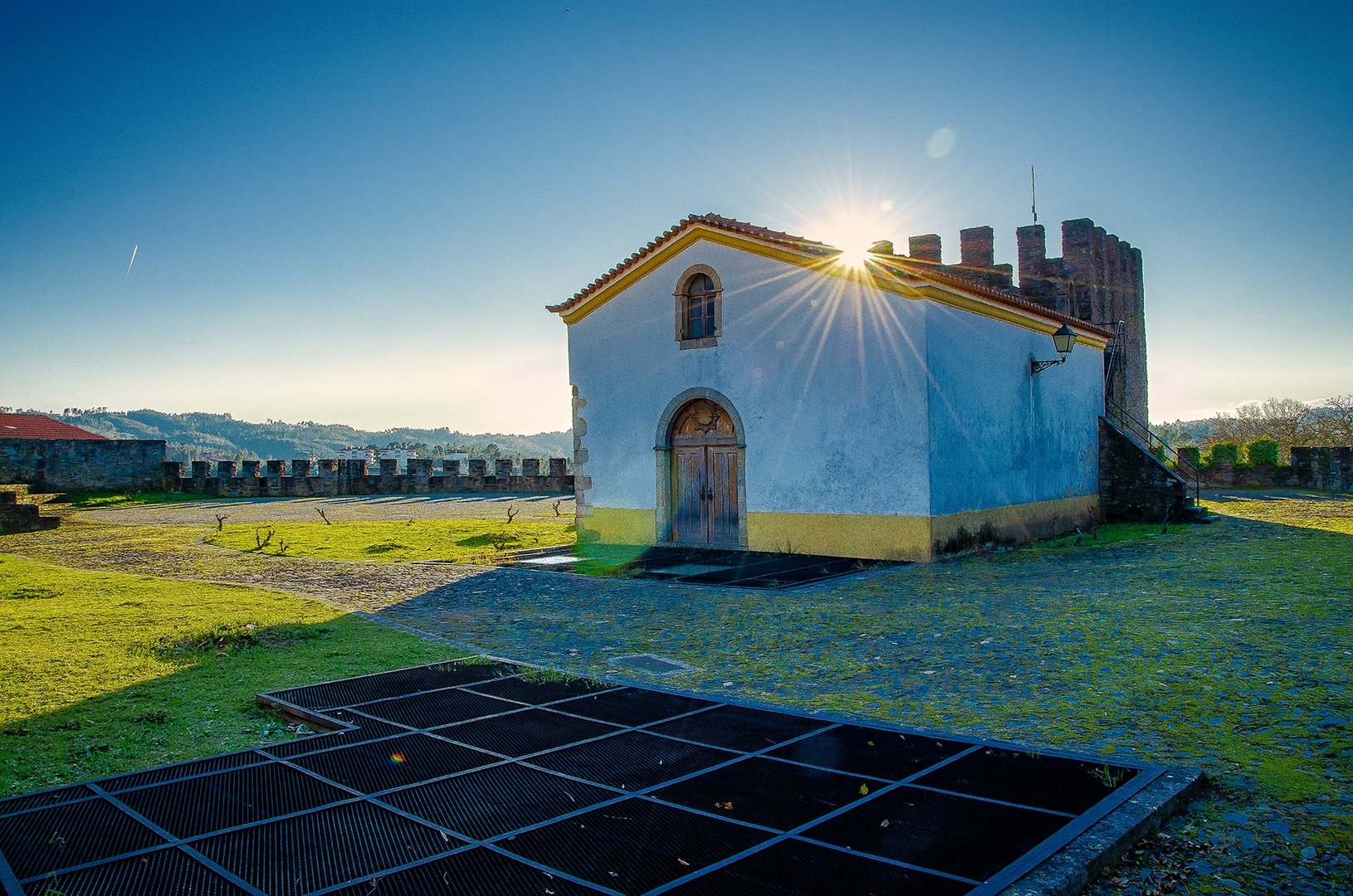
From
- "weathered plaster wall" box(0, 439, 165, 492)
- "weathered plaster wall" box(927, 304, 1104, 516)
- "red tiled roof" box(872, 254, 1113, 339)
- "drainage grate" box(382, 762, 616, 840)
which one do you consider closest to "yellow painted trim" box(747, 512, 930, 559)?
"weathered plaster wall" box(927, 304, 1104, 516)

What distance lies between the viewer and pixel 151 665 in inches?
276

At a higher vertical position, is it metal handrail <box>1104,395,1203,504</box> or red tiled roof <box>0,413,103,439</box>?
red tiled roof <box>0,413,103,439</box>

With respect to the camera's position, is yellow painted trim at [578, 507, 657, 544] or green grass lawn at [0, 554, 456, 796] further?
yellow painted trim at [578, 507, 657, 544]

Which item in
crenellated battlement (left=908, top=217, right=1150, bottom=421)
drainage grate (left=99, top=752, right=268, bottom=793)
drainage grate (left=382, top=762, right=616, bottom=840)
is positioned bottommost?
drainage grate (left=99, top=752, right=268, bottom=793)

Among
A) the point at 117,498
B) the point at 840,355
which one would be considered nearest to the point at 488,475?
→ the point at 117,498

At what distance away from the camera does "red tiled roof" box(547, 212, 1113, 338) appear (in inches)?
525

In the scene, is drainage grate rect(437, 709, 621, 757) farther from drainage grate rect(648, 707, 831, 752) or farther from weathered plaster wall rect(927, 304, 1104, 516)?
weathered plaster wall rect(927, 304, 1104, 516)

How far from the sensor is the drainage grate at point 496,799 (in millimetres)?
3855

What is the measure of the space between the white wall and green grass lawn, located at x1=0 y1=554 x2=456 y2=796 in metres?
7.39

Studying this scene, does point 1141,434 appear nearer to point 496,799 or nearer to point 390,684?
point 390,684

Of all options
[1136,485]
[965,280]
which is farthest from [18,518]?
[1136,485]

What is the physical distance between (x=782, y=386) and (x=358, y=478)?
89.6 ft

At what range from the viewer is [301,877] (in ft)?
11.0

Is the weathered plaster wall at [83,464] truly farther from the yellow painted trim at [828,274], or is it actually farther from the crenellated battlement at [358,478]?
the yellow painted trim at [828,274]
